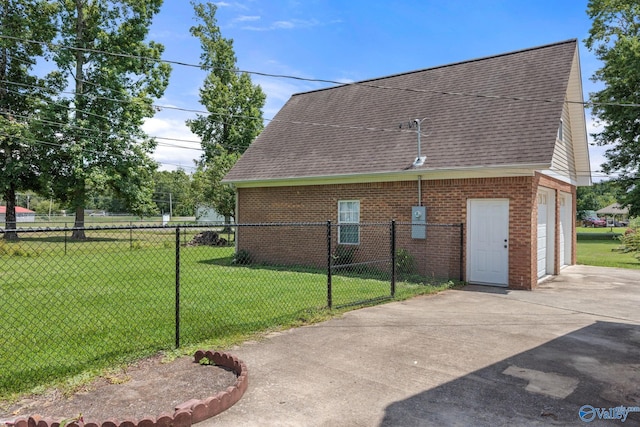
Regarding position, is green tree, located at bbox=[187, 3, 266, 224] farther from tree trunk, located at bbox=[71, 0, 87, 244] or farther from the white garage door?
the white garage door

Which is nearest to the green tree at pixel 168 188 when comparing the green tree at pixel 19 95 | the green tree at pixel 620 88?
the green tree at pixel 19 95

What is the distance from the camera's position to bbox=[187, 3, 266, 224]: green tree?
36.0 m

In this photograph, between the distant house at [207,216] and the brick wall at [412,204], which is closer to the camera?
the brick wall at [412,204]

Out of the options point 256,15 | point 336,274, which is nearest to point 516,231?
point 336,274

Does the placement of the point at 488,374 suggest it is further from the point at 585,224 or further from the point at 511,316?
the point at 585,224

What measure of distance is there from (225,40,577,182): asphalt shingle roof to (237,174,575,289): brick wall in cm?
60

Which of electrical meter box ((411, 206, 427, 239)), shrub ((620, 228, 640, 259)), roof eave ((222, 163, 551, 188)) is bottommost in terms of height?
shrub ((620, 228, 640, 259))

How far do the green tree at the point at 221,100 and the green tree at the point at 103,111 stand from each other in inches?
280

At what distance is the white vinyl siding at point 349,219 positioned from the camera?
519 inches

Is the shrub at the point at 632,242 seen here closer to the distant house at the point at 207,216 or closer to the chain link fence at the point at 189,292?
the chain link fence at the point at 189,292

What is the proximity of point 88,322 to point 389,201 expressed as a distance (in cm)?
836

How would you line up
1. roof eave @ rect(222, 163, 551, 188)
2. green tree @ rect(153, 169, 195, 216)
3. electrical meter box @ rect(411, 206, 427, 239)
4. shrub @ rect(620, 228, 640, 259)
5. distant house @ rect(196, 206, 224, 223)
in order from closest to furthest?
roof eave @ rect(222, 163, 551, 188) → electrical meter box @ rect(411, 206, 427, 239) → shrub @ rect(620, 228, 640, 259) → distant house @ rect(196, 206, 224, 223) → green tree @ rect(153, 169, 195, 216)

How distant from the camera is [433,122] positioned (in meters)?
12.9

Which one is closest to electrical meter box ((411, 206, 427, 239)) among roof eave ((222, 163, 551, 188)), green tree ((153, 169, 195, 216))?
roof eave ((222, 163, 551, 188))
